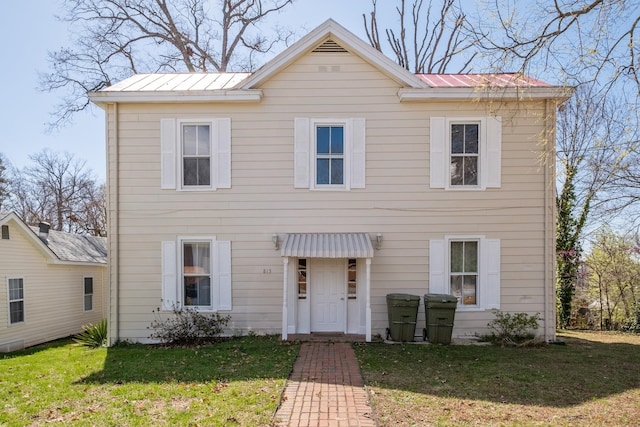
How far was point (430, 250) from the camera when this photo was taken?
912cm

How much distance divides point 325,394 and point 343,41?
7.36 meters

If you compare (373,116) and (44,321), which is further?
(44,321)

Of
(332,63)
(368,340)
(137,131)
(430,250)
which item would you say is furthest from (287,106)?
(368,340)

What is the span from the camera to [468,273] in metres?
9.20

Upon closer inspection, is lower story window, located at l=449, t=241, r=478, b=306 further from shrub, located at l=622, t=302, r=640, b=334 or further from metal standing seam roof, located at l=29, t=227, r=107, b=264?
metal standing seam roof, located at l=29, t=227, r=107, b=264

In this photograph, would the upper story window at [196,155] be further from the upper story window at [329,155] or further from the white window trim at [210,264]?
the upper story window at [329,155]

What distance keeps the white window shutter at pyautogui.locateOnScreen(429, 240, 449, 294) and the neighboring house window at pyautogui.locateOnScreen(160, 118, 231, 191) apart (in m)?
4.89

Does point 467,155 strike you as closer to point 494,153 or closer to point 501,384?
point 494,153

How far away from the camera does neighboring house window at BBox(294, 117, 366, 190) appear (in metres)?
9.12

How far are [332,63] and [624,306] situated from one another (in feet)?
38.3

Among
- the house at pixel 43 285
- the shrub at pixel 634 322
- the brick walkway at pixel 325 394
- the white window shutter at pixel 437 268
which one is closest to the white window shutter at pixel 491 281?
the white window shutter at pixel 437 268

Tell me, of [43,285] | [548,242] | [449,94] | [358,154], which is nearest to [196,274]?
[358,154]

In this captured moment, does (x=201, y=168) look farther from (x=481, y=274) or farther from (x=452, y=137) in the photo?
(x=481, y=274)

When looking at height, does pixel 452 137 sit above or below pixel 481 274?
above
